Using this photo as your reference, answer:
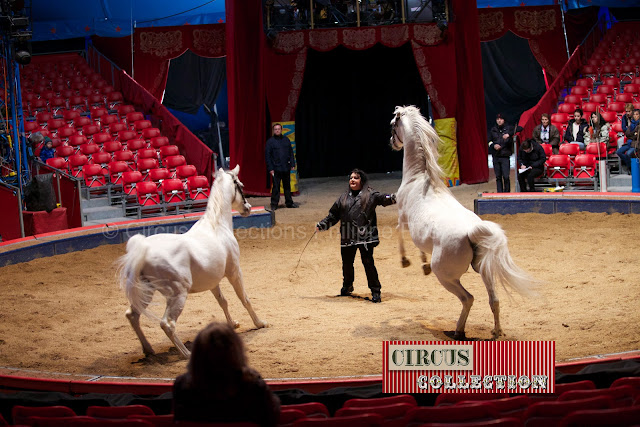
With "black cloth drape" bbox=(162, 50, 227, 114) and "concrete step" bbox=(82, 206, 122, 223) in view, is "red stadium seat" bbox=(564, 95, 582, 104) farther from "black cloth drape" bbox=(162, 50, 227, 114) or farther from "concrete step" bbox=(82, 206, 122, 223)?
"concrete step" bbox=(82, 206, 122, 223)

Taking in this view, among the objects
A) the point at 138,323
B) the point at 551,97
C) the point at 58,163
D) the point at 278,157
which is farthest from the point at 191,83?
the point at 138,323

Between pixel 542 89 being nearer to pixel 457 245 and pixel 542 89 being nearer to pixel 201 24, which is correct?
pixel 201 24

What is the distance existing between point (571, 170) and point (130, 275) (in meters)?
11.1

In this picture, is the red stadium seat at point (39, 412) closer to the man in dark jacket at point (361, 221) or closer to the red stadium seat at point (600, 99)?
the man in dark jacket at point (361, 221)

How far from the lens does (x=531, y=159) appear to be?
1349 cm

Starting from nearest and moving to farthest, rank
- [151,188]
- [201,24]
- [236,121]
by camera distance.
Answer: [151,188], [236,121], [201,24]

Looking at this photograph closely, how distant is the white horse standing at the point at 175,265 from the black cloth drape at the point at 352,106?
13.2m

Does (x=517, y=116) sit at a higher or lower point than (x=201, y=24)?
lower

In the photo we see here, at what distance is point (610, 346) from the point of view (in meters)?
5.39

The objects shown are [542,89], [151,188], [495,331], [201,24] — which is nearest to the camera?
[495,331]

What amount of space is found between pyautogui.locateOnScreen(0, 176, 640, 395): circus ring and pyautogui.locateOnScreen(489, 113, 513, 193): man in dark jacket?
2609 millimetres

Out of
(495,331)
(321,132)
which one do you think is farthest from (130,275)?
(321,132)

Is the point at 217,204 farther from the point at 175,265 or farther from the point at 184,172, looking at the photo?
the point at 184,172

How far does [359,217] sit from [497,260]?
2.40m
